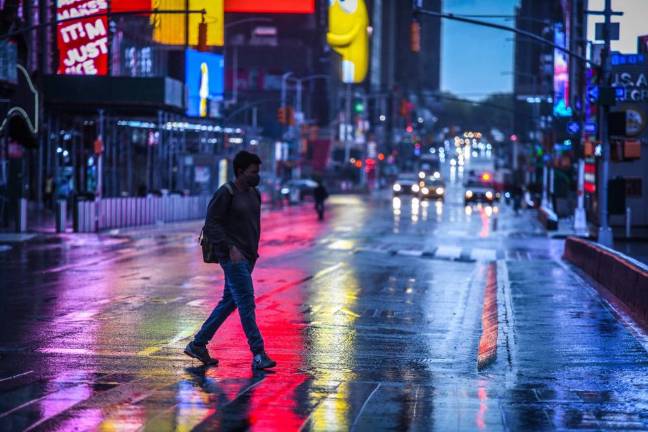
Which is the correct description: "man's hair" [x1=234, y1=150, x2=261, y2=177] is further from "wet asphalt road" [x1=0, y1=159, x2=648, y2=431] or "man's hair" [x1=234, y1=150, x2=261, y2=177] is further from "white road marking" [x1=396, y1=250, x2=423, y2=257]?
"white road marking" [x1=396, y1=250, x2=423, y2=257]

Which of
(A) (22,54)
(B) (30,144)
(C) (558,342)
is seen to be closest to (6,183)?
(B) (30,144)

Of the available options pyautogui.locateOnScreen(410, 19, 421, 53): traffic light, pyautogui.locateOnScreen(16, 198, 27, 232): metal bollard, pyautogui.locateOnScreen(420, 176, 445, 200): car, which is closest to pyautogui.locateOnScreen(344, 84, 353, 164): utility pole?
pyautogui.locateOnScreen(420, 176, 445, 200): car

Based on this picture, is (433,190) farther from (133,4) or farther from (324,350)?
(324,350)

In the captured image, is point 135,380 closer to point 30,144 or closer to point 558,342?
point 558,342

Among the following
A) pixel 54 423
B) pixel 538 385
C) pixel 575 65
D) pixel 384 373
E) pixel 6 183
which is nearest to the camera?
pixel 54 423

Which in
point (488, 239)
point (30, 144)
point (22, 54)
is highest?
point (22, 54)

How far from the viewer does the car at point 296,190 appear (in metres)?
86.9

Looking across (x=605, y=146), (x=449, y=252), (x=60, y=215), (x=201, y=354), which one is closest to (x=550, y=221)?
(x=449, y=252)

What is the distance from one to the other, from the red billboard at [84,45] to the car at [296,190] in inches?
1092

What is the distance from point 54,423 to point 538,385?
4.39 m

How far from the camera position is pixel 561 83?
70.4 meters

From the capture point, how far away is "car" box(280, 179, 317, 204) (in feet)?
285

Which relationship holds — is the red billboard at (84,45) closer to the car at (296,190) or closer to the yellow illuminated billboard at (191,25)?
the yellow illuminated billboard at (191,25)

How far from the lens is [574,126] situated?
45750 millimetres
